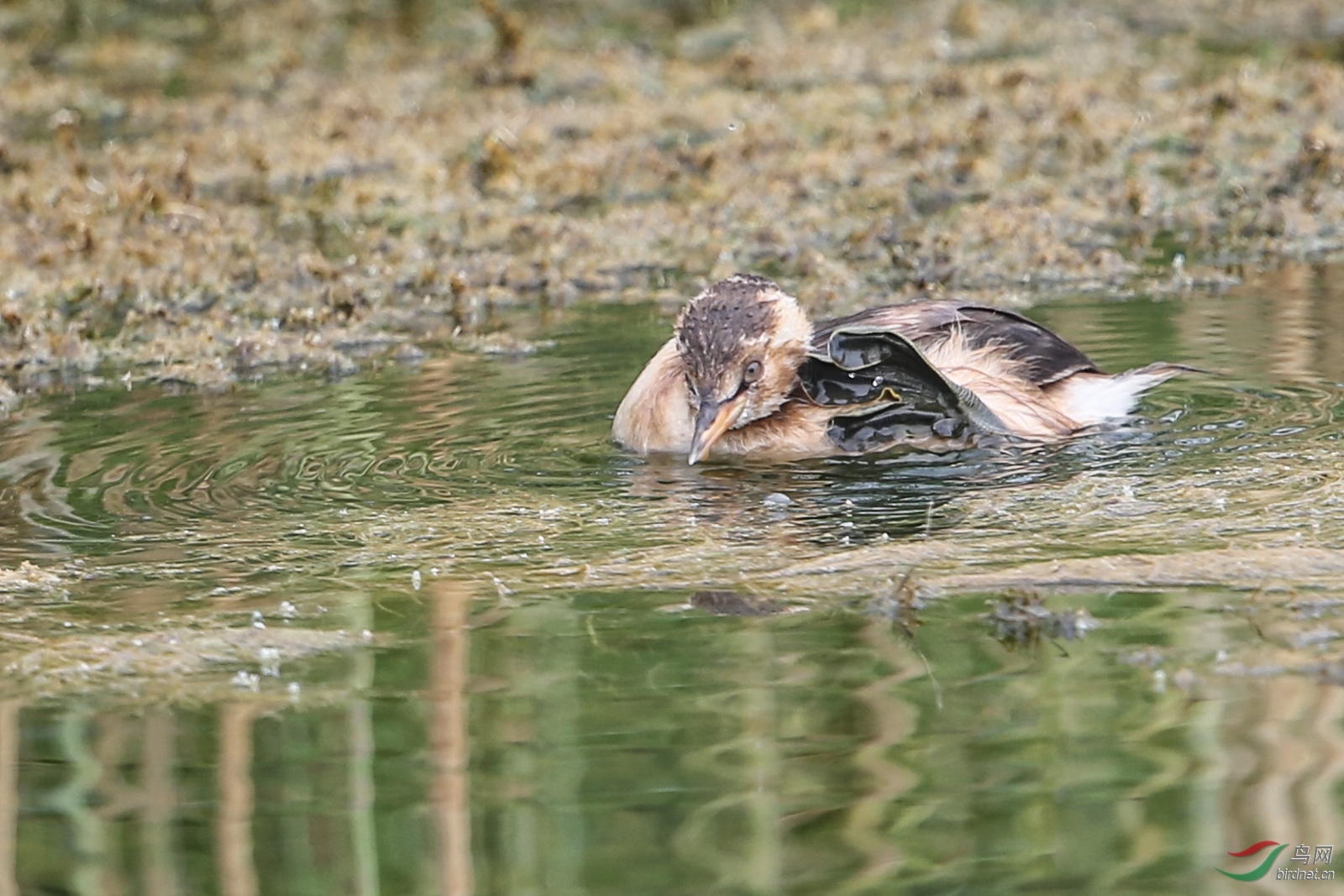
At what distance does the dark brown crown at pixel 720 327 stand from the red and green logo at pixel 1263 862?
2.94m

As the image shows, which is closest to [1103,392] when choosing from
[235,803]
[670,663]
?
[670,663]

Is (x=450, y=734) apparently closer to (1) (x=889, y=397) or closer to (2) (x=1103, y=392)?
(1) (x=889, y=397)

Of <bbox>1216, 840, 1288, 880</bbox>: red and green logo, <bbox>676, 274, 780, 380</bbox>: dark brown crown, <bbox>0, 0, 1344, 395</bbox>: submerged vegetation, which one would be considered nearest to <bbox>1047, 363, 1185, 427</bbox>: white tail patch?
<bbox>676, 274, 780, 380</bbox>: dark brown crown

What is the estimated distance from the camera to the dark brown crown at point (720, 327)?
607 centimetres

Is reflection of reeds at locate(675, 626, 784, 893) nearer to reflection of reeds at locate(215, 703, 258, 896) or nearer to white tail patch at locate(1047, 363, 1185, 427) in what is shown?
reflection of reeds at locate(215, 703, 258, 896)

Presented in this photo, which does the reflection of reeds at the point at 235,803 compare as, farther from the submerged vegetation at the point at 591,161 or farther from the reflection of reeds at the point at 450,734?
the submerged vegetation at the point at 591,161

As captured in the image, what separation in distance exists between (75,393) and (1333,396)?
4.25m

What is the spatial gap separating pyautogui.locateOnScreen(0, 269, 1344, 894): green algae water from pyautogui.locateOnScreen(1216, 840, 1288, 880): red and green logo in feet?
0.06

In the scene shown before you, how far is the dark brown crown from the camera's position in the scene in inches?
239

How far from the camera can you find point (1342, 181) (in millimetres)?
9992

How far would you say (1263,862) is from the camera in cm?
332

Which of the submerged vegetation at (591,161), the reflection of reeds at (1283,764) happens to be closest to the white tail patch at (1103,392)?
the submerged vegetation at (591,161)

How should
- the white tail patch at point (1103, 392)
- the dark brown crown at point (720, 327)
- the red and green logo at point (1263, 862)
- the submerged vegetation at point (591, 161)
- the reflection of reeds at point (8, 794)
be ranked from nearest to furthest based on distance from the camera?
1. the red and green logo at point (1263, 862)
2. the reflection of reeds at point (8, 794)
3. the dark brown crown at point (720, 327)
4. the white tail patch at point (1103, 392)
5. the submerged vegetation at point (591, 161)

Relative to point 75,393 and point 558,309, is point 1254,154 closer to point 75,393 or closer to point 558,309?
Answer: point 558,309
